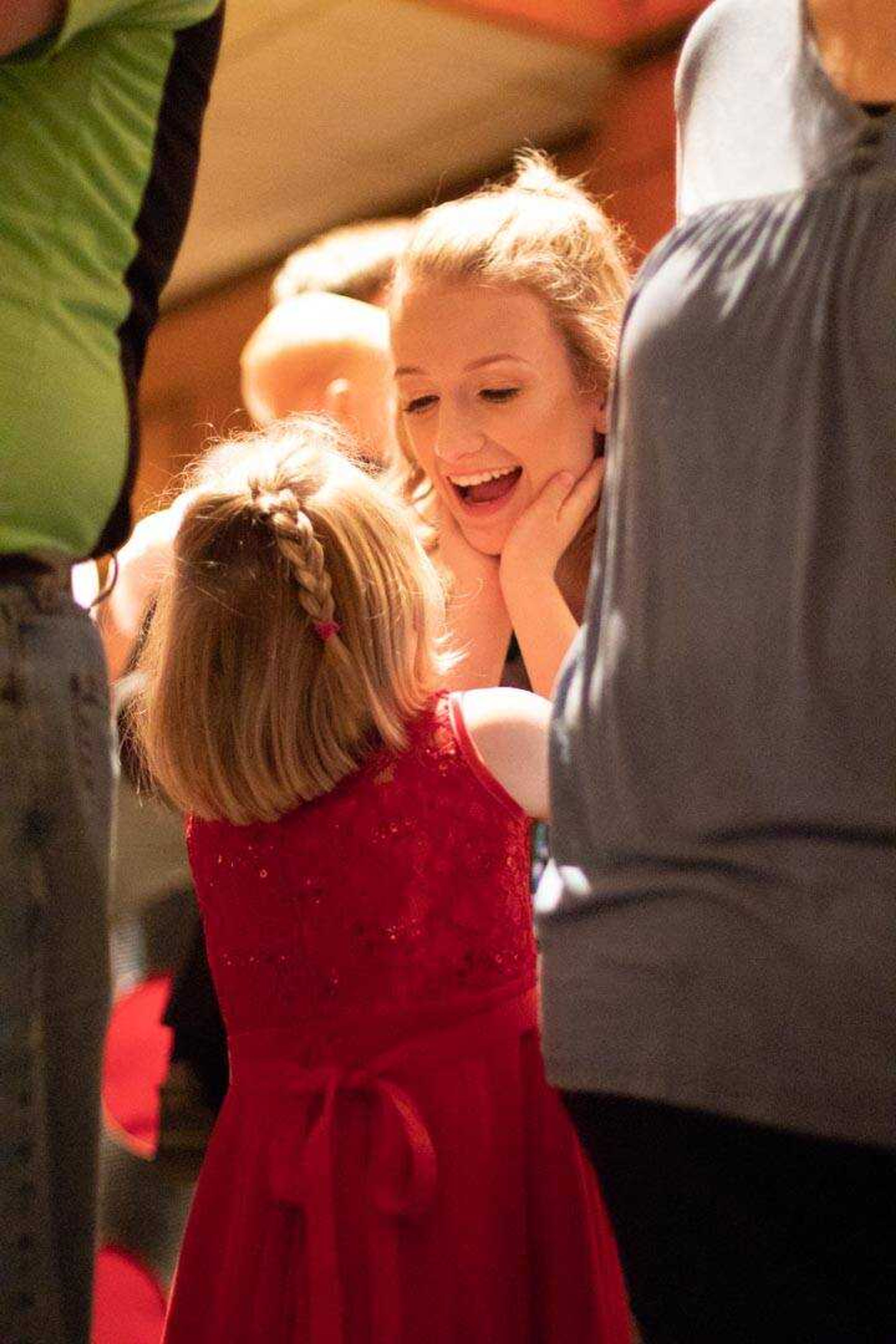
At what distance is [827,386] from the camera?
0.73m

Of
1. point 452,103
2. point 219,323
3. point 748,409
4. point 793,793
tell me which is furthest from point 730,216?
point 219,323

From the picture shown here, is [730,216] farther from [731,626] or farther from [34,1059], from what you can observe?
[34,1059]

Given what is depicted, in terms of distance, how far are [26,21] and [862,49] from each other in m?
0.46

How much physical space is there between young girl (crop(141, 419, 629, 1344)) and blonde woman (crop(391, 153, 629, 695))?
216mm

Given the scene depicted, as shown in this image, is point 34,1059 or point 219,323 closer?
point 34,1059

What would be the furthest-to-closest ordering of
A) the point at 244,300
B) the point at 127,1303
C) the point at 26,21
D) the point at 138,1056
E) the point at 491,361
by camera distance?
the point at 244,300 < the point at 138,1056 < the point at 127,1303 < the point at 491,361 < the point at 26,21

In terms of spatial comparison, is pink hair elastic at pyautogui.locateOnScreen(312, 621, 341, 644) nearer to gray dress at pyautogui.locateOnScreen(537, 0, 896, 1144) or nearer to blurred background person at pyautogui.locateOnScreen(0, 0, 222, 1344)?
blurred background person at pyautogui.locateOnScreen(0, 0, 222, 1344)

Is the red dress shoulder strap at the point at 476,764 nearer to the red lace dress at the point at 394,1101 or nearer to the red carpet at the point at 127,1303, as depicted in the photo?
the red lace dress at the point at 394,1101

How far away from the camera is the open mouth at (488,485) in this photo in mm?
1602

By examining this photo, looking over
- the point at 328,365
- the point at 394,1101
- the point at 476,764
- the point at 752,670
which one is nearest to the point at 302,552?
the point at 476,764

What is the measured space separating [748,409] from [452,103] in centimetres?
439

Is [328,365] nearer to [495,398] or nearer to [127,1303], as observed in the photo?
[495,398]

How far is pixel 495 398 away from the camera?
158 centimetres

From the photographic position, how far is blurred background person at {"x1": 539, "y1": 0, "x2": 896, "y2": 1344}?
→ 0.69 metres
